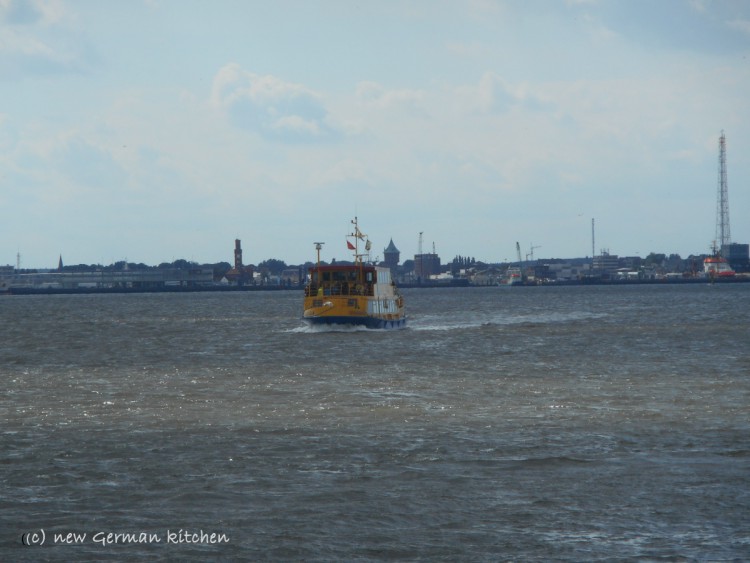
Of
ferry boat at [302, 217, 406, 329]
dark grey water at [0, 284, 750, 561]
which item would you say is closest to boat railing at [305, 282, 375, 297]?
ferry boat at [302, 217, 406, 329]

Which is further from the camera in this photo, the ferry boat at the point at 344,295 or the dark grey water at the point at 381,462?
the ferry boat at the point at 344,295

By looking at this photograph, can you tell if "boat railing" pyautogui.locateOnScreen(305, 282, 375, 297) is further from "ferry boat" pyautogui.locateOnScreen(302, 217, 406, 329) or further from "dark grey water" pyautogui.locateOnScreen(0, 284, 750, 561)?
"dark grey water" pyautogui.locateOnScreen(0, 284, 750, 561)

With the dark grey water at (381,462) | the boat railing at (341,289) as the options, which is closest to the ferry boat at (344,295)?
the boat railing at (341,289)

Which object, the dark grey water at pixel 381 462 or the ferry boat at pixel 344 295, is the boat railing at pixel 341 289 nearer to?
the ferry boat at pixel 344 295

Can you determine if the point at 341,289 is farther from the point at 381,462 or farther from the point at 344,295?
the point at 381,462

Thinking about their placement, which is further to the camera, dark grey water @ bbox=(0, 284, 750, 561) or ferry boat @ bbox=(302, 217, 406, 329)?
ferry boat @ bbox=(302, 217, 406, 329)

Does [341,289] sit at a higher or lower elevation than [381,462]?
higher

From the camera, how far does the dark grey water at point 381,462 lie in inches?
771

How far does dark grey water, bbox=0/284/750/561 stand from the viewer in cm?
1958

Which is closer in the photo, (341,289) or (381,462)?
(381,462)

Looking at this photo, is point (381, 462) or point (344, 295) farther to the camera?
point (344, 295)

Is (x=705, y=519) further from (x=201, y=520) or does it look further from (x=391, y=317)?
(x=391, y=317)

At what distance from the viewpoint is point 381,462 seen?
26500mm

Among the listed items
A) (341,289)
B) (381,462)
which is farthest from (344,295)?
(381,462)
